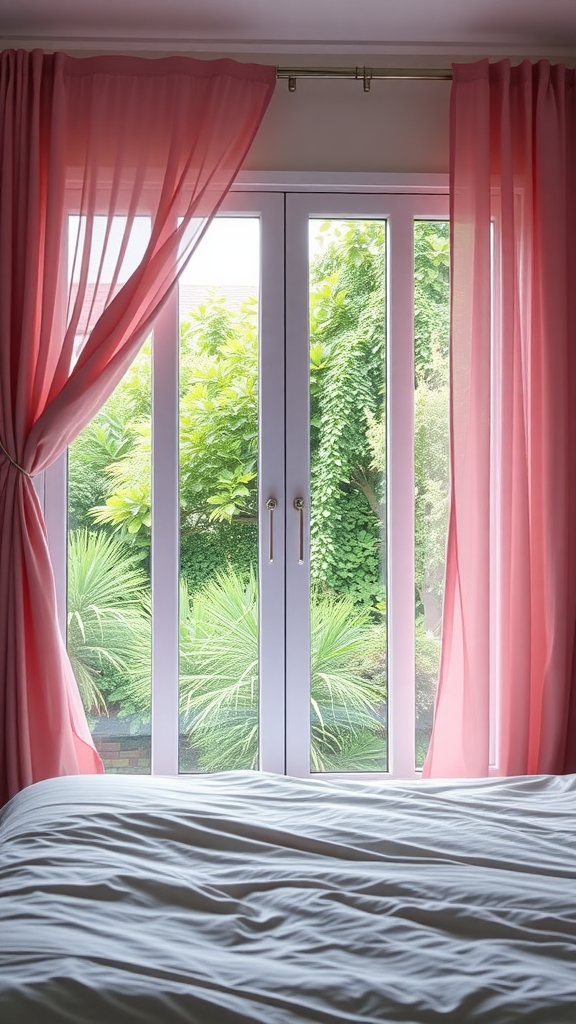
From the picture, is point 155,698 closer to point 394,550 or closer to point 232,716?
point 232,716

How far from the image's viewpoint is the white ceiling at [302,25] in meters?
2.52

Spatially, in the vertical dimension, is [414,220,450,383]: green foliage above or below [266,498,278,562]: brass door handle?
above

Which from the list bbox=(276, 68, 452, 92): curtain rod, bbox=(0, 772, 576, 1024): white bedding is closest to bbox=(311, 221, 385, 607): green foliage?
bbox=(276, 68, 452, 92): curtain rod

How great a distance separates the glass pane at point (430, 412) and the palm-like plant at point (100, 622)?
38.3 inches

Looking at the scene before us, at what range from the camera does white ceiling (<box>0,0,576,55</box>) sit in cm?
252

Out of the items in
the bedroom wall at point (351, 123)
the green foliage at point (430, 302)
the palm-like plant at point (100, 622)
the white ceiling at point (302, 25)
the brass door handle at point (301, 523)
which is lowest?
the palm-like plant at point (100, 622)

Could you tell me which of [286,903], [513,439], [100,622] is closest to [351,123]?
[513,439]

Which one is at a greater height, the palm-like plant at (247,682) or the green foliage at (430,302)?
the green foliage at (430,302)

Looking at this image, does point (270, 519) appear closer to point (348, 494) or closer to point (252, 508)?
point (252, 508)

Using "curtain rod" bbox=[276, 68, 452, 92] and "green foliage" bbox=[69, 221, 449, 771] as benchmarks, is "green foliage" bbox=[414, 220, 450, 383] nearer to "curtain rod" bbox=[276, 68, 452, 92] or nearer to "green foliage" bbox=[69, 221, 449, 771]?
"green foliage" bbox=[69, 221, 449, 771]

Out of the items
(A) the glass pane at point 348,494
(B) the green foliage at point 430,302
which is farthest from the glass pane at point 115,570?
(B) the green foliage at point 430,302

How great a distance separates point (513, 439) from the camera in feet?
8.62

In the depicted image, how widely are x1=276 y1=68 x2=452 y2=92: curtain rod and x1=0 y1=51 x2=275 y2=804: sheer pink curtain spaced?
80 millimetres

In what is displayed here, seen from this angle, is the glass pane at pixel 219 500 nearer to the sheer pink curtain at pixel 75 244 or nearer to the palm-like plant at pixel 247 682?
the palm-like plant at pixel 247 682
